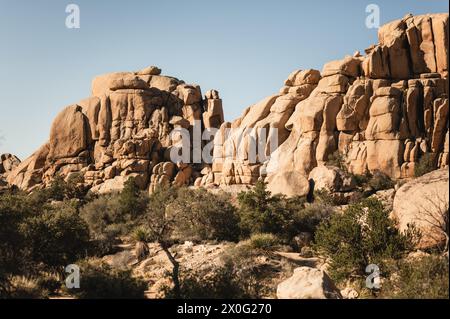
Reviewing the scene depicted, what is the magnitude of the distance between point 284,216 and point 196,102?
2572 centimetres

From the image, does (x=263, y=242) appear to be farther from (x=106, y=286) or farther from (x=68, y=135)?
(x=68, y=135)

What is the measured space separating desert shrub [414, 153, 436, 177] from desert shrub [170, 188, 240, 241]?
1368cm

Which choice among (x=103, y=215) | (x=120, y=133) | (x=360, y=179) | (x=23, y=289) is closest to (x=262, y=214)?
(x=360, y=179)

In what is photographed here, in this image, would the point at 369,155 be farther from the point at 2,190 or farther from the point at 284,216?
the point at 2,190

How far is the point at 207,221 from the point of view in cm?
2517

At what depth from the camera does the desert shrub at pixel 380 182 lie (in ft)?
104

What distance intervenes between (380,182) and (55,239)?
868 inches

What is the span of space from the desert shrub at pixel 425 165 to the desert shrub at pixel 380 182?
185 centimetres

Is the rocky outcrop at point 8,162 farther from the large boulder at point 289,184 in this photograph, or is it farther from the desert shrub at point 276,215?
the desert shrub at point 276,215

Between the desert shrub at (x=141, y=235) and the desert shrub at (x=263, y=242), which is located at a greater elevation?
the desert shrub at (x=263, y=242)

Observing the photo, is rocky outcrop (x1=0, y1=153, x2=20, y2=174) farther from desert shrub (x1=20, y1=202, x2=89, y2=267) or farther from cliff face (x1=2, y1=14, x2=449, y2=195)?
desert shrub (x1=20, y1=202, x2=89, y2=267)

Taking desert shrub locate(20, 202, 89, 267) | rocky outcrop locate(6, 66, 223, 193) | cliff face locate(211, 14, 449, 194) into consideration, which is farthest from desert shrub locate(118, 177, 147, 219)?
desert shrub locate(20, 202, 89, 267)

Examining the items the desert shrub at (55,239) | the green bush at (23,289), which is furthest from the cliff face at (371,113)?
the green bush at (23,289)

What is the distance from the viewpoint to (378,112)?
A: 34.3 meters
